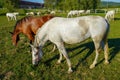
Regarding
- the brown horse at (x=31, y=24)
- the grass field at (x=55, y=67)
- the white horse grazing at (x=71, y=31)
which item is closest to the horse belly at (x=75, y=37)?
the white horse grazing at (x=71, y=31)

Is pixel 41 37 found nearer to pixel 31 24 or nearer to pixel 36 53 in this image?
pixel 36 53

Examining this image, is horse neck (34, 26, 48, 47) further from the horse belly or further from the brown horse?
the brown horse

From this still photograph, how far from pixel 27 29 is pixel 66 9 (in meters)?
60.6

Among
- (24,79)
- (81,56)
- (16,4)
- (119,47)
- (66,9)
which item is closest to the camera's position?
(24,79)

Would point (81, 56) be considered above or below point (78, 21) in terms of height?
below

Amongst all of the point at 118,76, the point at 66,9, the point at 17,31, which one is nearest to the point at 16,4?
the point at 66,9

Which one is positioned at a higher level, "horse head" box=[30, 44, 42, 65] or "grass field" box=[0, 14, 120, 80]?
"horse head" box=[30, 44, 42, 65]

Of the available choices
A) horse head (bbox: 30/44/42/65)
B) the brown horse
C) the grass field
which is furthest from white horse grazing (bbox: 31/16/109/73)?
the brown horse

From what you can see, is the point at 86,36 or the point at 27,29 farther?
the point at 27,29

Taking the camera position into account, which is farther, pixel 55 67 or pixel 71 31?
pixel 55 67

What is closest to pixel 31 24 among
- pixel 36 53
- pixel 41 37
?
pixel 41 37

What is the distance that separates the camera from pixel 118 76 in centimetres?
709

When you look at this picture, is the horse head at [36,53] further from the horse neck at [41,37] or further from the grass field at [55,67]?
the grass field at [55,67]

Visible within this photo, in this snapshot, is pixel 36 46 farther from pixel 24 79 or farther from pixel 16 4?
pixel 16 4
